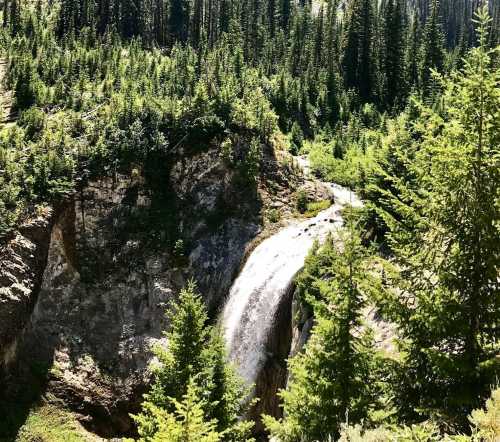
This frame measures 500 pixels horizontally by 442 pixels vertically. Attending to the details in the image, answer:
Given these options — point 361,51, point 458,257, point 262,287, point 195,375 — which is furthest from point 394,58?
point 458,257

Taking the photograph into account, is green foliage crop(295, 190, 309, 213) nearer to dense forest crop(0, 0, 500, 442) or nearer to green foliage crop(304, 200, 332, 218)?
green foliage crop(304, 200, 332, 218)

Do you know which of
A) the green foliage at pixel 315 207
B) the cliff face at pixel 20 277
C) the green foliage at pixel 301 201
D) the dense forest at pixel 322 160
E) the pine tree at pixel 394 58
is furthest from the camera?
the pine tree at pixel 394 58

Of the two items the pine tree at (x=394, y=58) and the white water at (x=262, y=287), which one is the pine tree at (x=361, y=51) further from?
the white water at (x=262, y=287)

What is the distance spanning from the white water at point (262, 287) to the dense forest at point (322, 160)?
315 centimetres

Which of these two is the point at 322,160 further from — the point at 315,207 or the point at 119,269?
the point at 119,269

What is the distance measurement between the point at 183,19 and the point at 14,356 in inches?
3103

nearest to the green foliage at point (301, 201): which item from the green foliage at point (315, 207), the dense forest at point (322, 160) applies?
the green foliage at point (315, 207)

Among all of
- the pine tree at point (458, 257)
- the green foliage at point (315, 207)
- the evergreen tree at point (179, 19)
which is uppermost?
the evergreen tree at point (179, 19)

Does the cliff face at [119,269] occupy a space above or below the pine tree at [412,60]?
below

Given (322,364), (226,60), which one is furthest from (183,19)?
(322,364)

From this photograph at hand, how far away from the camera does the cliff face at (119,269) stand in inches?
1273

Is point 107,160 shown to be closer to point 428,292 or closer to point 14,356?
point 14,356

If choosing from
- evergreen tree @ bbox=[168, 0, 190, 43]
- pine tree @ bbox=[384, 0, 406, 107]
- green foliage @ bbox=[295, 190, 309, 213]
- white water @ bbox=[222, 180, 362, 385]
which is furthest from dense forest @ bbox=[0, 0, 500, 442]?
green foliage @ bbox=[295, 190, 309, 213]

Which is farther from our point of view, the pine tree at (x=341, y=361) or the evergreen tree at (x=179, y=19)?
the evergreen tree at (x=179, y=19)
